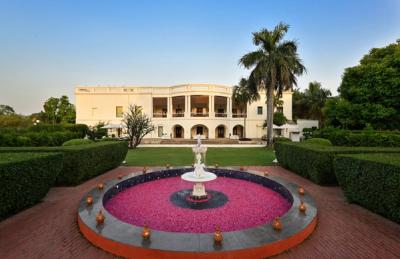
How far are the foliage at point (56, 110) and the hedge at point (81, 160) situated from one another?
142 feet

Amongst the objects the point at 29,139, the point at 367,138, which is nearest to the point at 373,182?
the point at 367,138

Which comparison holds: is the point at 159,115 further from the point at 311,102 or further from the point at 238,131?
the point at 311,102

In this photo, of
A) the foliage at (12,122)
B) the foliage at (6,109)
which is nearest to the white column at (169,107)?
the foliage at (12,122)

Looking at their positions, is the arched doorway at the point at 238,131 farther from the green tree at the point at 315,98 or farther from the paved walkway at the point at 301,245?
the paved walkway at the point at 301,245

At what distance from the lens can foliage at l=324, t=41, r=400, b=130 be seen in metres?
18.3

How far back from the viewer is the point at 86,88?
36344mm

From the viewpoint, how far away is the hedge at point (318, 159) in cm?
845

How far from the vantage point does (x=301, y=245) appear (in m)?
4.16

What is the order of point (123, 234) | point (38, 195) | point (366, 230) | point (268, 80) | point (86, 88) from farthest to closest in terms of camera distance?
1. point (86, 88)
2. point (268, 80)
3. point (38, 195)
4. point (366, 230)
5. point (123, 234)

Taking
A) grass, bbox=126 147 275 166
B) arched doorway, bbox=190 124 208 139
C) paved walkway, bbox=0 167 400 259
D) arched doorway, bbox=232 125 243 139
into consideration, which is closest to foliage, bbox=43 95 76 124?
arched doorway, bbox=190 124 208 139

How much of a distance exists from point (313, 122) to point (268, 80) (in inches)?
838

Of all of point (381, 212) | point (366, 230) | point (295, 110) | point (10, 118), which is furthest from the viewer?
point (295, 110)

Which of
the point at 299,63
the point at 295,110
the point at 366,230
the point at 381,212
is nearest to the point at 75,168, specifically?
the point at 366,230

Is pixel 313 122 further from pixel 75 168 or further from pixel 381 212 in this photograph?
pixel 75 168
